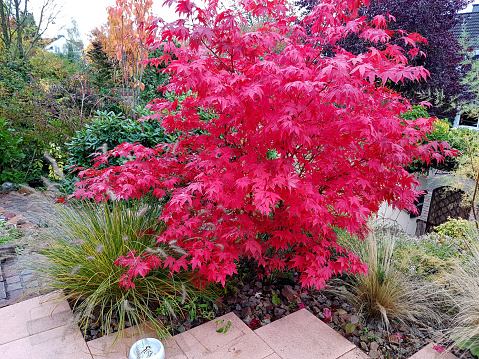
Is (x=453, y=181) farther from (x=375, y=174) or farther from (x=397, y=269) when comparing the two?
(x=375, y=174)

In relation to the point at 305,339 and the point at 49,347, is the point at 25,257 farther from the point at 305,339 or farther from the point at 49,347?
the point at 305,339

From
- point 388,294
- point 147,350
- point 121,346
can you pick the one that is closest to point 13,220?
point 121,346

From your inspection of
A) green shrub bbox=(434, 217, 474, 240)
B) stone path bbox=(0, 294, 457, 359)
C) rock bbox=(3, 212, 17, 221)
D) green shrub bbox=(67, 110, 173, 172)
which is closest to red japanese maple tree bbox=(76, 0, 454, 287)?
stone path bbox=(0, 294, 457, 359)

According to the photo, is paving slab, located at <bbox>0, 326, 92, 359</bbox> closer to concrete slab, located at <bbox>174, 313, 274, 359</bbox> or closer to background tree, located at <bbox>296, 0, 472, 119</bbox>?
concrete slab, located at <bbox>174, 313, 274, 359</bbox>

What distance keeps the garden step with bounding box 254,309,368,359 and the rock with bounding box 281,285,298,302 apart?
0.23 metres

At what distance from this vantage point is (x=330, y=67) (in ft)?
6.44

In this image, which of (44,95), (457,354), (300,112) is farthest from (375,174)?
(44,95)

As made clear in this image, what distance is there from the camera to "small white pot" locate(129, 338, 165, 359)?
2039 millimetres

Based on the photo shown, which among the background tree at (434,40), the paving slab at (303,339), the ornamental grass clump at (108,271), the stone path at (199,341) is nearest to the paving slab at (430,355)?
the stone path at (199,341)

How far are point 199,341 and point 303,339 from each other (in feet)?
2.69

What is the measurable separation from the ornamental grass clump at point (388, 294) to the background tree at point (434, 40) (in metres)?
7.76

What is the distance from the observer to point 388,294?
2.74 metres

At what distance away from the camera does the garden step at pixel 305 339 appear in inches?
92.2

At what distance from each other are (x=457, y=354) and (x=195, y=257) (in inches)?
84.9
